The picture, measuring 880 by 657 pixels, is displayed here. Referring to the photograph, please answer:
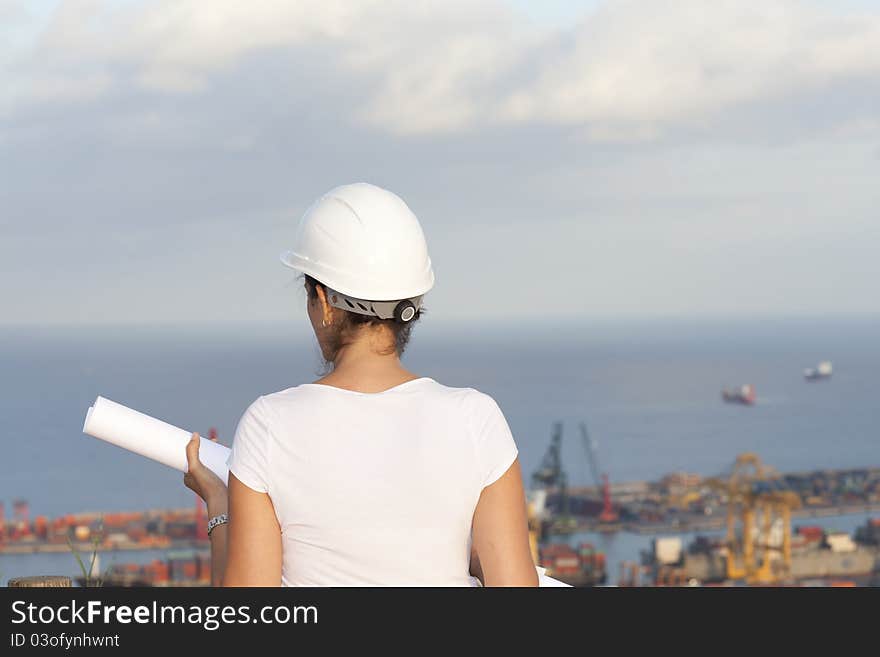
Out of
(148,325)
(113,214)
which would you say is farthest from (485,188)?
(148,325)

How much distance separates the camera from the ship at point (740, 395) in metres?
94.8

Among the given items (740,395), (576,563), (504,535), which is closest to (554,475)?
(576,563)

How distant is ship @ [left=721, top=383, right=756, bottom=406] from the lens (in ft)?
311

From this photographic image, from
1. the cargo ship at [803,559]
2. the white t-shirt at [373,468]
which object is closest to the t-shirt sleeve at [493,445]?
the white t-shirt at [373,468]

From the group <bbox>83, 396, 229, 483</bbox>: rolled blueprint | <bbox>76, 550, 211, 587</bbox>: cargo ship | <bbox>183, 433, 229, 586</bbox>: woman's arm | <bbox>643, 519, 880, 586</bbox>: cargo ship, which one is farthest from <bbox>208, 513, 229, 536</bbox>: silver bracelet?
<bbox>643, 519, 880, 586</bbox>: cargo ship

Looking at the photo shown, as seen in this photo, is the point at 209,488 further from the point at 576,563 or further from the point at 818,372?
the point at 818,372

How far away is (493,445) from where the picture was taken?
61.1 inches

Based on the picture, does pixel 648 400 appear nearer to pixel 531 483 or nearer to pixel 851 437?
pixel 851 437

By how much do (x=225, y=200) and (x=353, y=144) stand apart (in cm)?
1062

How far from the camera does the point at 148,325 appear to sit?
637 ft

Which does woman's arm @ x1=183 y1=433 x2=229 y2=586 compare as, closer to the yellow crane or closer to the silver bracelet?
the silver bracelet

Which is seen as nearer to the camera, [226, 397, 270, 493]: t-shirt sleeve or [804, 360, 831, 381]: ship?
[226, 397, 270, 493]: t-shirt sleeve

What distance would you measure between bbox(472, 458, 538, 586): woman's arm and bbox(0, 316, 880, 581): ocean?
43.4 meters

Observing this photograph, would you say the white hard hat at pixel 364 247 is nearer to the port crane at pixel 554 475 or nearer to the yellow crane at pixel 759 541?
the yellow crane at pixel 759 541
